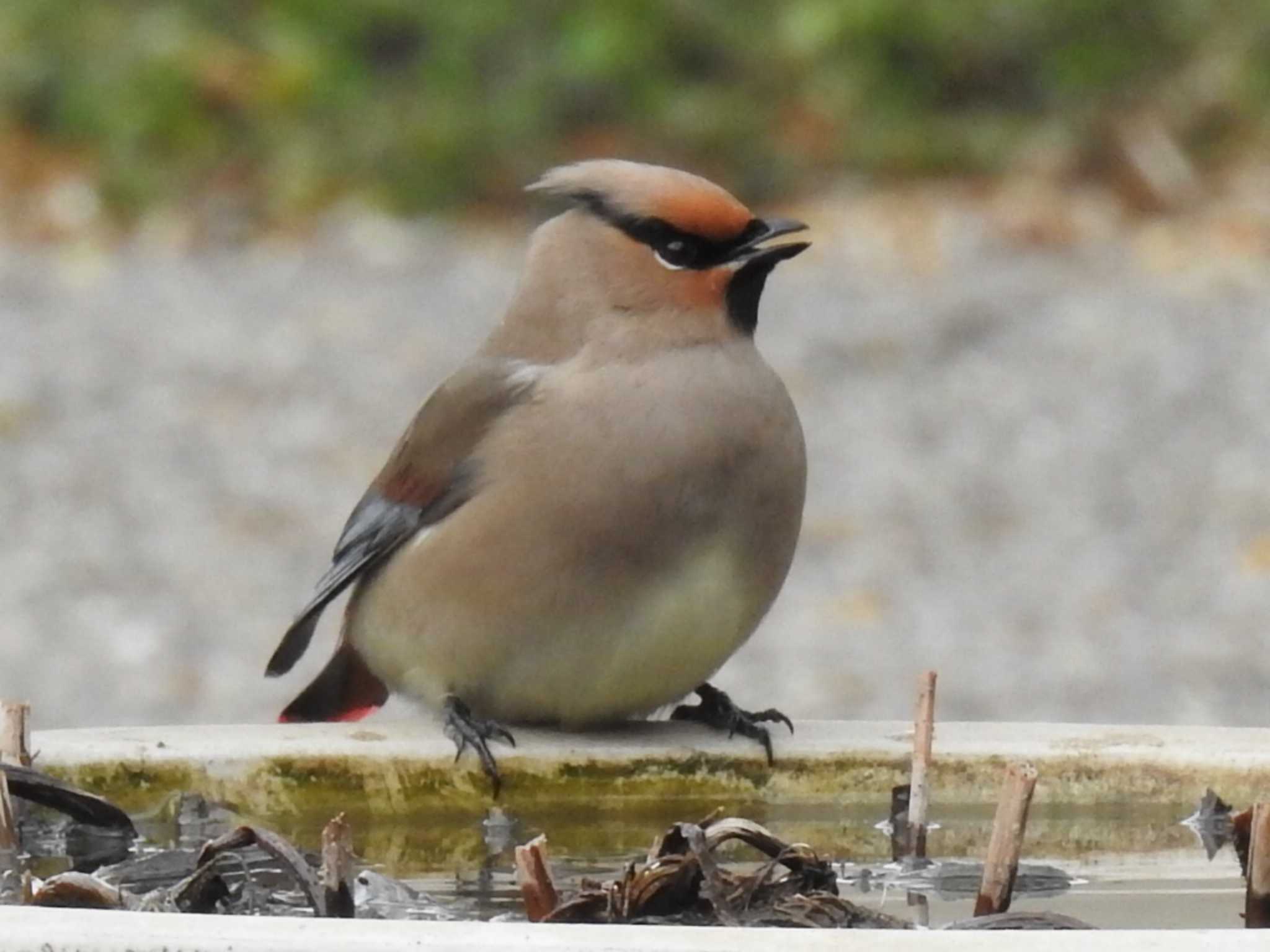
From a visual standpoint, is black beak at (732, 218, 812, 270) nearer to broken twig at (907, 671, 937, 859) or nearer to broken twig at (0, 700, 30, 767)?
broken twig at (907, 671, 937, 859)

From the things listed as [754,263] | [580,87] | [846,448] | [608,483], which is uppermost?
[580,87]

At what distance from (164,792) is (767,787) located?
659 millimetres

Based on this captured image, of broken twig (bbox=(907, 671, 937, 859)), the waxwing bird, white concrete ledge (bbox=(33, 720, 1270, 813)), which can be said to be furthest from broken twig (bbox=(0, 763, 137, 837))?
broken twig (bbox=(907, 671, 937, 859))

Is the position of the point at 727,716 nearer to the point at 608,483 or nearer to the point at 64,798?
the point at 608,483

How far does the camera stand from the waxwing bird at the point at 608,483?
3629 millimetres

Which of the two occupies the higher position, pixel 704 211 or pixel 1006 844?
pixel 704 211

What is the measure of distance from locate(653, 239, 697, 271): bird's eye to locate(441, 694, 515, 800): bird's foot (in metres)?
0.65

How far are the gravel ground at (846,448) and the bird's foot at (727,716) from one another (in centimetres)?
357

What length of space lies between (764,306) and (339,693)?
7.57 m

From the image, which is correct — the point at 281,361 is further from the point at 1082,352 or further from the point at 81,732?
the point at 81,732

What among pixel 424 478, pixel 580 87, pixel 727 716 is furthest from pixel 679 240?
pixel 580 87

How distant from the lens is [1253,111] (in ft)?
41.7

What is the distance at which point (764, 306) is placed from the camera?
11.6 meters

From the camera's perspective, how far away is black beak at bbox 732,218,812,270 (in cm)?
372
